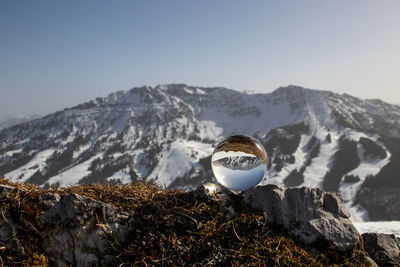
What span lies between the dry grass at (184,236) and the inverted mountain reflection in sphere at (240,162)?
24.5 inches

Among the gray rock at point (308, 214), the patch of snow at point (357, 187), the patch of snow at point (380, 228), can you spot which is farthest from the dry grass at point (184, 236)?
the patch of snow at point (357, 187)

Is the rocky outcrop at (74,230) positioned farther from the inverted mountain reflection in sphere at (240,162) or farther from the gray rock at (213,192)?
the inverted mountain reflection in sphere at (240,162)

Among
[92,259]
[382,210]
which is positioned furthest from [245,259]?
[382,210]

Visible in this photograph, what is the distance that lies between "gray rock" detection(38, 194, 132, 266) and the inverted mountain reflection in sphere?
2102 millimetres

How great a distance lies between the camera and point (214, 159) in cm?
590

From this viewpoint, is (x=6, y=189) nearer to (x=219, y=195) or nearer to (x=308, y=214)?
(x=219, y=195)

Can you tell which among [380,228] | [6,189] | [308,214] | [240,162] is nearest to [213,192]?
[240,162]

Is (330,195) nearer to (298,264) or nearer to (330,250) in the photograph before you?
(330,250)

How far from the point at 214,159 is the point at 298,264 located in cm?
Answer: 264

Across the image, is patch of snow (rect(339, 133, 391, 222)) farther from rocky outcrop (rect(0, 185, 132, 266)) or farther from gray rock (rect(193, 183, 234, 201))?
rocky outcrop (rect(0, 185, 132, 266))

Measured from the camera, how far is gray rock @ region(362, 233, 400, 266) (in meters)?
4.86

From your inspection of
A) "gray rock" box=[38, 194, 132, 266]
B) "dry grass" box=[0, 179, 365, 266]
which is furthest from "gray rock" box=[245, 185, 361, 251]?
"gray rock" box=[38, 194, 132, 266]

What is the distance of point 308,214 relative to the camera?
4828mm

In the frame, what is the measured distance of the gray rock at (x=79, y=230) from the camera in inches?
155
